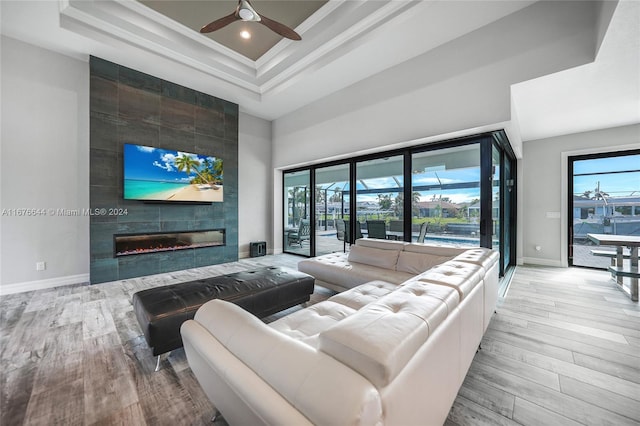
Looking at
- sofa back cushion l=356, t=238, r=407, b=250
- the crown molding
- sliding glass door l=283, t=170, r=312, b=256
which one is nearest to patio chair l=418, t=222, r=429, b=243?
sofa back cushion l=356, t=238, r=407, b=250

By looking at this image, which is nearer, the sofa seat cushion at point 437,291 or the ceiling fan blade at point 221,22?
the sofa seat cushion at point 437,291

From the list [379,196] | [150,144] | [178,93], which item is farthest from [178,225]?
[379,196]

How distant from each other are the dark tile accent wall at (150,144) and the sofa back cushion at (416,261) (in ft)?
12.6

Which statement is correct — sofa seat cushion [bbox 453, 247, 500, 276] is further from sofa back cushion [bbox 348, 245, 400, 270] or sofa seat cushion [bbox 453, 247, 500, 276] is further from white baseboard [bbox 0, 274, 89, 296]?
white baseboard [bbox 0, 274, 89, 296]

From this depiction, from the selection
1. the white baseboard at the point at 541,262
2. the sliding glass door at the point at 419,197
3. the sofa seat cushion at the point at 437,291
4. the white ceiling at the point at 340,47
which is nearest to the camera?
the sofa seat cushion at the point at 437,291

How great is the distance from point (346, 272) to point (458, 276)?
4.98 ft

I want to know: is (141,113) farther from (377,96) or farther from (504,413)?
(504,413)

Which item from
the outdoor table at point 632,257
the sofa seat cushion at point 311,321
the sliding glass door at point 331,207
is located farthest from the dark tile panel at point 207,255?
the outdoor table at point 632,257

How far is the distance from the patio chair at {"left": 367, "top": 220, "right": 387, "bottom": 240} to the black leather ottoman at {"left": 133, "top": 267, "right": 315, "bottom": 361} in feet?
7.75

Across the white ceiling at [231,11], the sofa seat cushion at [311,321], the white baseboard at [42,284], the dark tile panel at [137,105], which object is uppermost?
the white ceiling at [231,11]

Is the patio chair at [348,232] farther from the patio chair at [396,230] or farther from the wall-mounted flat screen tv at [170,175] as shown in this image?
the wall-mounted flat screen tv at [170,175]

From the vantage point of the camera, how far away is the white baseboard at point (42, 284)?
3.41m

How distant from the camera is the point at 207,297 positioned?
6.87 ft

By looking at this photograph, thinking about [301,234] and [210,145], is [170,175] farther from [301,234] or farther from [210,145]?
[301,234]
